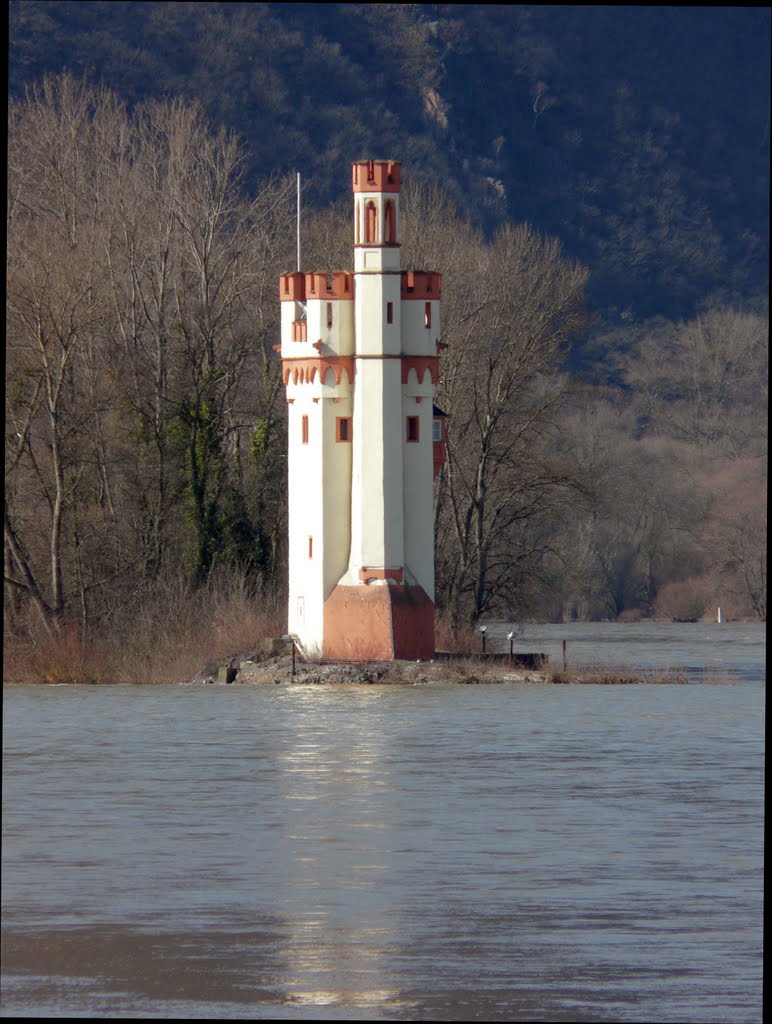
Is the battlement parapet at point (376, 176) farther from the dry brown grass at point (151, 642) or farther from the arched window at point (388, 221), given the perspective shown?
the dry brown grass at point (151, 642)

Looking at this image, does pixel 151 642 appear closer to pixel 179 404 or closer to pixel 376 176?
pixel 179 404

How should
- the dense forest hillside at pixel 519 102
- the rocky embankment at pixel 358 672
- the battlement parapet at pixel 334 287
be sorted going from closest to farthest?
the rocky embankment at pixel 358 672, the battlement parapet at pixel 334 287, the dense forest hillside at pixel 519 102

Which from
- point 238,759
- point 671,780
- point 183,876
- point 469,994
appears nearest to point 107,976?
point 469,994

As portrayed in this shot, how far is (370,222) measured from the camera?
179ft

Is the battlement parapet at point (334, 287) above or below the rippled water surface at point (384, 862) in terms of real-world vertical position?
above

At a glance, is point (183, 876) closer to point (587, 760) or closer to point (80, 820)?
point (80, 820)

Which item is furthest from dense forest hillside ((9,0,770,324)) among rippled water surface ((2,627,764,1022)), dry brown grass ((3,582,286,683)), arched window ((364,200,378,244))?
rippled water surface ((2,627,764,1022))

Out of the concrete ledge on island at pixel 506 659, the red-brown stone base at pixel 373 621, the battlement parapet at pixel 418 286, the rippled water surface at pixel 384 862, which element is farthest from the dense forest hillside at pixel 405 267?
the rippled water surface at pixel 384 862

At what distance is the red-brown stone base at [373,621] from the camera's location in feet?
176

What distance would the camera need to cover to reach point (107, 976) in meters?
17.1

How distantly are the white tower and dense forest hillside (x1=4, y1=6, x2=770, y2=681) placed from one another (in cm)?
466

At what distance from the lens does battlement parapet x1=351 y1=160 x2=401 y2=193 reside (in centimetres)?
5334

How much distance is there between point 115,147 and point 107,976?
55303 mm

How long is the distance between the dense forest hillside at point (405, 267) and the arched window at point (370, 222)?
7.42 m
